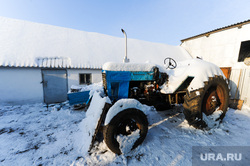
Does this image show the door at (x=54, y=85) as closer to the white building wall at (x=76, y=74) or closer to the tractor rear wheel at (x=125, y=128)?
the white building wall at (x=76, y=74)

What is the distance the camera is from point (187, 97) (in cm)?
249

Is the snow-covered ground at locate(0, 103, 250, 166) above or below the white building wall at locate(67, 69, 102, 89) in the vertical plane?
below

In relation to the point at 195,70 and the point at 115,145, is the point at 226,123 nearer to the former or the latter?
the point at 195,70

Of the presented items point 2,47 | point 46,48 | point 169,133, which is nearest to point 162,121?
point 169,133

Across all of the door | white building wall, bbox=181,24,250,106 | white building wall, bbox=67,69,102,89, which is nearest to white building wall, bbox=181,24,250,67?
white building wall, bbox=181,24,250,106

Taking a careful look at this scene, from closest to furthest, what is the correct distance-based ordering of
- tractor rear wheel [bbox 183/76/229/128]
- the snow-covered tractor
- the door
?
the snow-covered tractor → tractor rear wheel [bbox 183/76/229/128] → the door

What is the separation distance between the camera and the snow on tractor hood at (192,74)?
250 cm

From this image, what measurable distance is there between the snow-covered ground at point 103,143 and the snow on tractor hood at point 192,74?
1140mm

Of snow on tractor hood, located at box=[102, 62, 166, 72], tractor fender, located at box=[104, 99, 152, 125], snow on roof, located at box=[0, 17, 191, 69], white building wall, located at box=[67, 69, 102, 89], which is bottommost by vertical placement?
tractor fender, located at box=[104, 99, 152, 125]

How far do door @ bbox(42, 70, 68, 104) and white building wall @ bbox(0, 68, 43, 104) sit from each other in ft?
0.82

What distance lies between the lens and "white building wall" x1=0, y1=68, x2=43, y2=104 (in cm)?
A: 532

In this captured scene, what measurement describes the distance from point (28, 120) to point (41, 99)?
282cm

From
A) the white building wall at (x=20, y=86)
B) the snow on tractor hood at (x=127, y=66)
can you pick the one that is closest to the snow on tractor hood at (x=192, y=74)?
the snow on tractor hood at (x=127, y=66)

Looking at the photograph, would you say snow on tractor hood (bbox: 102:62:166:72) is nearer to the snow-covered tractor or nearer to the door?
the snow-covered tractor
